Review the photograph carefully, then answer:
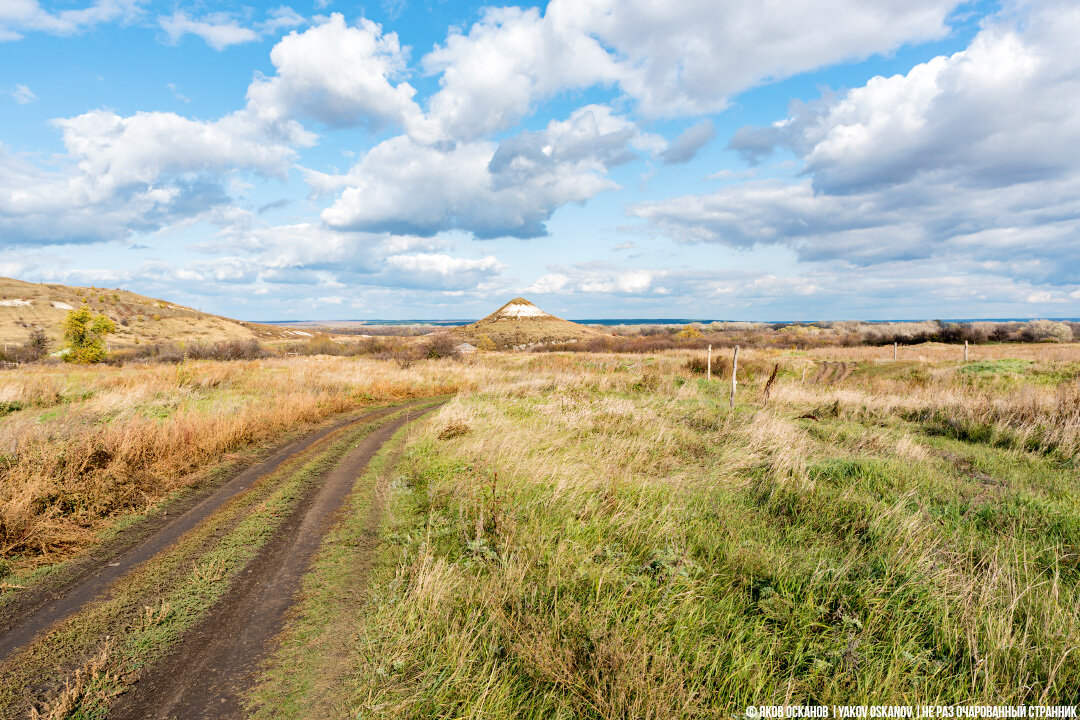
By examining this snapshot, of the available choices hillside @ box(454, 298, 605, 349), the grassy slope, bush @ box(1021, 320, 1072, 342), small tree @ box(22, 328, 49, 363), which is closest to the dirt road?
the grassy slope

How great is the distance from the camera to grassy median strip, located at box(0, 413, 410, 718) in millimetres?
3354

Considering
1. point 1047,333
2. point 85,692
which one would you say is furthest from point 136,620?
→ point 1047,333

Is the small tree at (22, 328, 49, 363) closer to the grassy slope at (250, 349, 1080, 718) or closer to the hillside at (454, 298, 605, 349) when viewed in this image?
the hillside at (454, 298, 605, 349)

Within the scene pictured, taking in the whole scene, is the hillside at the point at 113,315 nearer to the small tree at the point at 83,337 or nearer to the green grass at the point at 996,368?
the small tree at the point at 83,337

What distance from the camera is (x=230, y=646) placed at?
393 cm

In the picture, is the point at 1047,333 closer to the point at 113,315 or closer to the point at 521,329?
the point at 521,329

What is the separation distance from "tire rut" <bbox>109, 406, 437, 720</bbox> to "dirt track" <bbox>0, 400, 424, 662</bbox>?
1.40 metres

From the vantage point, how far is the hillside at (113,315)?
68188 millimetres

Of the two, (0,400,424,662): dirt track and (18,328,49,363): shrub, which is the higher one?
(18,328,49,363): shrub

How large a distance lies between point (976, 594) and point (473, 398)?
51.6 ft

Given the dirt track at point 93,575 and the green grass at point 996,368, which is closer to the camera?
the dirt track at point 93,575

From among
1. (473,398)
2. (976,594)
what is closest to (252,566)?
(976,594)

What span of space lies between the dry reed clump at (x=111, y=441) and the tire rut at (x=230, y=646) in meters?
2.82

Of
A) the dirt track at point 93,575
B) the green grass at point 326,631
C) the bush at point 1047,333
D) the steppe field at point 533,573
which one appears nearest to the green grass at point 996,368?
the steppe field at point 533,573
